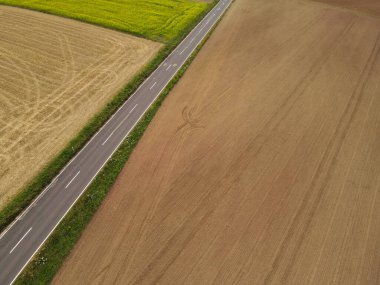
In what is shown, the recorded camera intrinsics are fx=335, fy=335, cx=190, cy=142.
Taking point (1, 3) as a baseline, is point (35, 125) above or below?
below

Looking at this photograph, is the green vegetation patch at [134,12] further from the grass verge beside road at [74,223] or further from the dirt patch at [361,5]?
the grass verge beside road at [74,223]

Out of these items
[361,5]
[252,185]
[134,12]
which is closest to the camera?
[252,185]

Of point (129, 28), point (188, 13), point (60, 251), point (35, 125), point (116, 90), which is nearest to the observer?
point (60, 251)

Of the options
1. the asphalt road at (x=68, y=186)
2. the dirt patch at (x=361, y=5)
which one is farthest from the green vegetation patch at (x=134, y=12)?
the dirt patch at (x=361, y=5)

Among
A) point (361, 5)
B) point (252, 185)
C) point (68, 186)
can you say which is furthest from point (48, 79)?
point (361, 5)

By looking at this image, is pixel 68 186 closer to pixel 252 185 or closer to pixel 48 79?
pixel 252 185

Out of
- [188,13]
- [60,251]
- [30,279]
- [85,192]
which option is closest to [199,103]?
[85,192]

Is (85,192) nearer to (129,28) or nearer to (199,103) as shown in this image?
(199,103)
